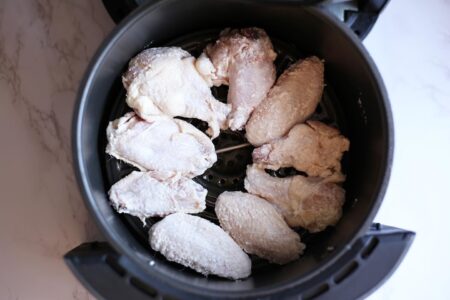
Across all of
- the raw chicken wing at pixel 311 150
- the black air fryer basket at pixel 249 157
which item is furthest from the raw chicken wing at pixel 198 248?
the raw chicken wing at pixel 311 150

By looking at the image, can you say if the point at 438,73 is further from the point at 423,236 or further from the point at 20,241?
the point at 20,241

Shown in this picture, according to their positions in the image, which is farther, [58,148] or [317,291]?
[58,148]

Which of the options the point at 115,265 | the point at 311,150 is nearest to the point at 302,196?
the point at 311,150

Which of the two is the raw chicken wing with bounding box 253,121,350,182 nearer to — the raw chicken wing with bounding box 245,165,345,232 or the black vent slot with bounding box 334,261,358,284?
the raw chicken wing with bounding box 245,165,345,232

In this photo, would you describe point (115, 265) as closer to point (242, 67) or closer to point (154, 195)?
point (154, 195)

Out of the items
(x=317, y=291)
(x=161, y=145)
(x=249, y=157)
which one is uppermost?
(x=161, y=145)

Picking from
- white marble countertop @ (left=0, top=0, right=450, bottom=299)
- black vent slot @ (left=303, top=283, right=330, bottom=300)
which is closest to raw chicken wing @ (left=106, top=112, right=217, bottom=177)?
white marble countertop @ (left=0, top=0, right=450, bottom=299)

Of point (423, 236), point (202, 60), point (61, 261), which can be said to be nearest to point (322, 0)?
point (202, 60)

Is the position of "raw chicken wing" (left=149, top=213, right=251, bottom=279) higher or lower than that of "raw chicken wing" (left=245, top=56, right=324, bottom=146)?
lower

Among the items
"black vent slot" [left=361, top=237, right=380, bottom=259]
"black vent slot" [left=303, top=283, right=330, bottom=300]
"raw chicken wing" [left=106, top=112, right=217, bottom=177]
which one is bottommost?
"black vent slot" [left=303, top=283, right=330, bottom=300]
